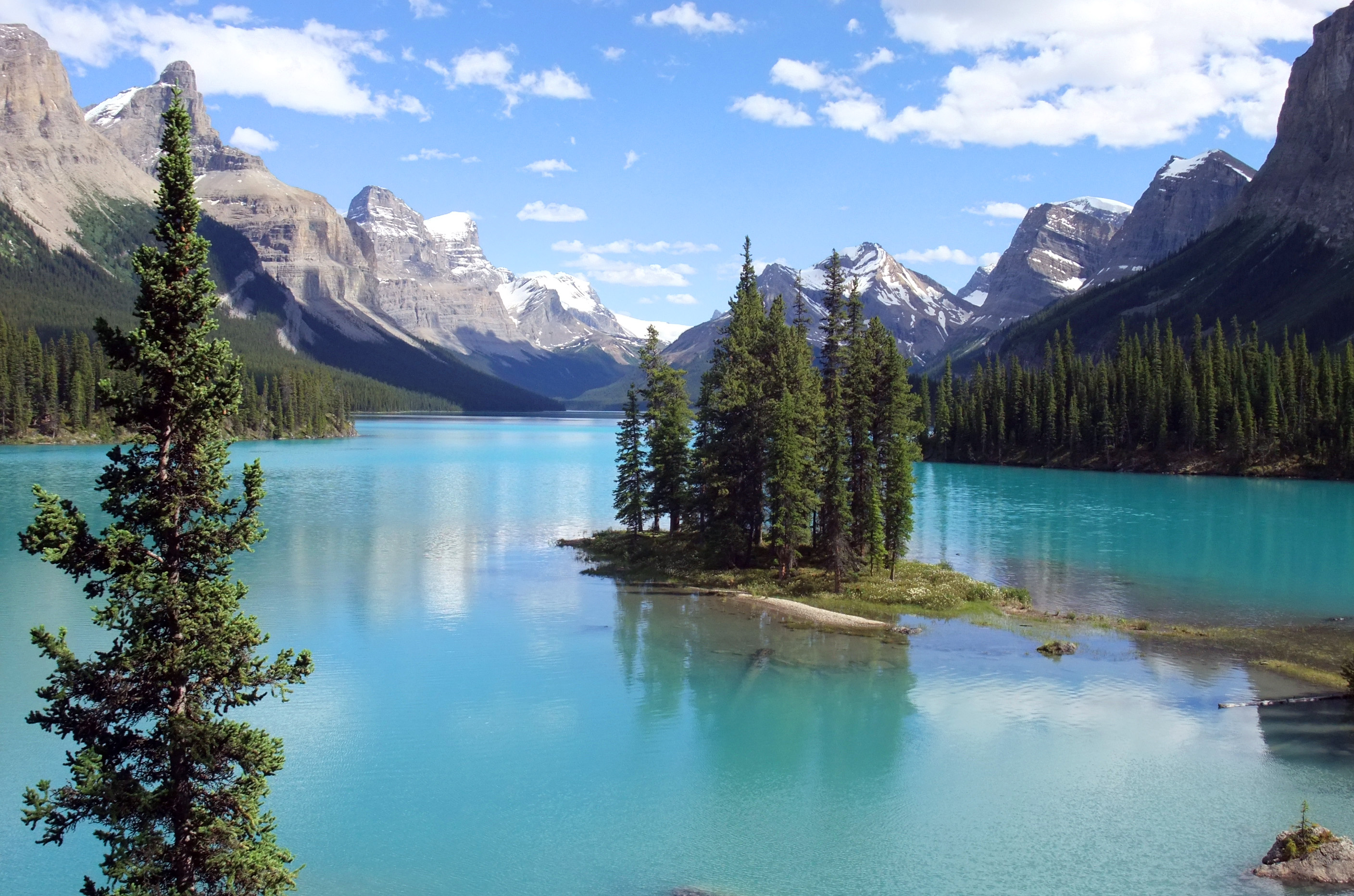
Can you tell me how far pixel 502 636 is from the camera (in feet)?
156

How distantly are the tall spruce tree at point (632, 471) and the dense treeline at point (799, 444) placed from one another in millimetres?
2757

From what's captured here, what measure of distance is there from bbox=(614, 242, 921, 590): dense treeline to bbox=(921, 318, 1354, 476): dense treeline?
275 feet

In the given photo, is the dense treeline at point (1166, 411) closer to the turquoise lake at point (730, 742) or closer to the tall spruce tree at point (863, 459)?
the turquoise lake at point (730, 742)

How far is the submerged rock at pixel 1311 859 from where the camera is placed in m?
22.3

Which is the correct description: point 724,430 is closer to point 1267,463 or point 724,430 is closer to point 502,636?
point 502,636

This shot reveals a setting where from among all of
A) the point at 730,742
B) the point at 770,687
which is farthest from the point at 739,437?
the point at 730,742

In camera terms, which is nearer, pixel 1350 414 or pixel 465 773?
pixel 465 773

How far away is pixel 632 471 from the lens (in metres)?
69.4

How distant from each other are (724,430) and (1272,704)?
34416 mm

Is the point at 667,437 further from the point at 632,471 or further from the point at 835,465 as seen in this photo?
the point at 835,465

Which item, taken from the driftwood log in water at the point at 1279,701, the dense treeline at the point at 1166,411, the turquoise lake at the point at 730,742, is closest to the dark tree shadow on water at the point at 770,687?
the turquoise lake at the point at 730,742

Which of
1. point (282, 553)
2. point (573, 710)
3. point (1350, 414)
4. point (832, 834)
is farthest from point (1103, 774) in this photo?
point (1350, 414)

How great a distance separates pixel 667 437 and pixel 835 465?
14962mm

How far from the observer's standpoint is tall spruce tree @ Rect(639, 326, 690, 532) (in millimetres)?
66250
